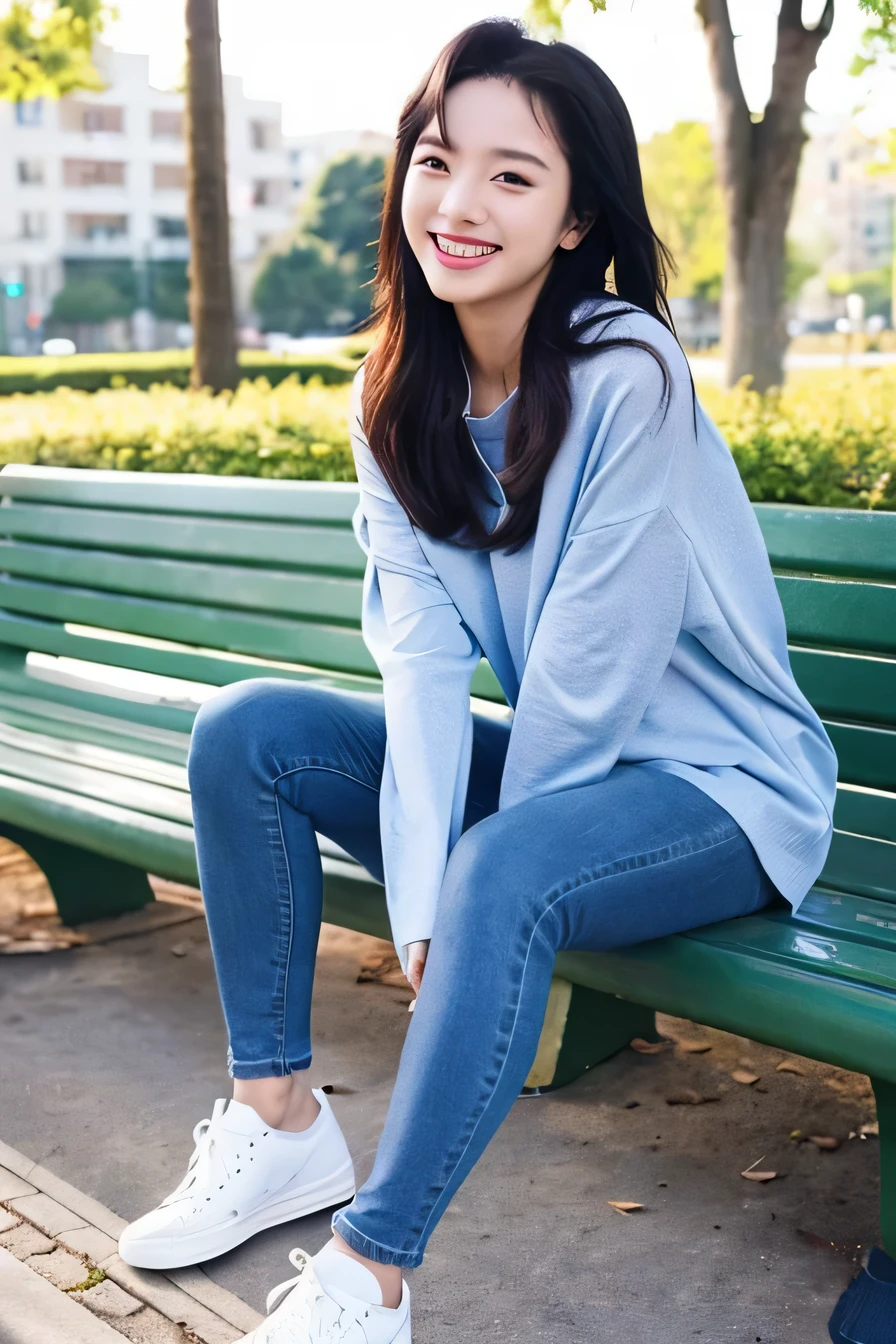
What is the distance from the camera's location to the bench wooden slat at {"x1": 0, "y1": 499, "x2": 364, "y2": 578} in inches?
123

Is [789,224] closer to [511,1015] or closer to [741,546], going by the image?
[741,546]

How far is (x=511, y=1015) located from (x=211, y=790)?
2.01ft

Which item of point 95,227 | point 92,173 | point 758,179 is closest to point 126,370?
point 758,179

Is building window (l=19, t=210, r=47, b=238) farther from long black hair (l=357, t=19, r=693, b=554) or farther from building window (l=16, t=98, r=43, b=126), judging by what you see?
long black hair (l=357, t=19, r=693, b=554)

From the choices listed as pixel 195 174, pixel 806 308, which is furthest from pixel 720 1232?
pixel 806 308

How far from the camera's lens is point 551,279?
7.10 feet

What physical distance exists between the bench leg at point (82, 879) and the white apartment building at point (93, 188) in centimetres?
1860

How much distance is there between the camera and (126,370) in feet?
49.1

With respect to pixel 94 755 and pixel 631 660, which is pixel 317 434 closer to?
pixel 94 755

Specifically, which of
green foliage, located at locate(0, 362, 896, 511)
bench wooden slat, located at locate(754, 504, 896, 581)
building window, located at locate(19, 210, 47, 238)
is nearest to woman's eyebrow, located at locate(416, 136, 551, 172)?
bench wooden slat, located at locate(754, 504, 896, 581)

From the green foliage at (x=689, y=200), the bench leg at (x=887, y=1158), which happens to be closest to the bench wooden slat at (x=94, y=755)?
the bench leg at (x=887, y=1158)

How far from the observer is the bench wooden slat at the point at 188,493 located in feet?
10.3

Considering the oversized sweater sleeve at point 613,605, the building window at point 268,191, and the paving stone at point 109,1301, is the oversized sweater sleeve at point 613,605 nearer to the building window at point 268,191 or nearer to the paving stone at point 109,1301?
the paving stone at point 109,1301

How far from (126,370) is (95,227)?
39.5ft
